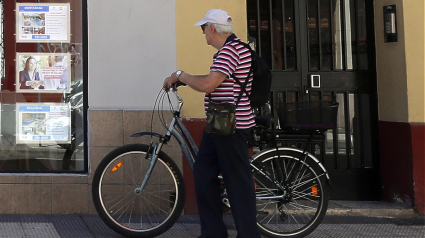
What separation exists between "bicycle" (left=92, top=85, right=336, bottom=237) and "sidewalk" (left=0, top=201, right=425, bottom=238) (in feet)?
0.92

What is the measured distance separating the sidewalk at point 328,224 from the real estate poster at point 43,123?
81cm

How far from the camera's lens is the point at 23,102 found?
19.5 ft

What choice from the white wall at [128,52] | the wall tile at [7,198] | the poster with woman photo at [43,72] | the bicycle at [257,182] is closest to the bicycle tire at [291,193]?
the bicycle at [257,182]

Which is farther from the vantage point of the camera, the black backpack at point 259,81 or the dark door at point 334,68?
the dark door at point 334,68

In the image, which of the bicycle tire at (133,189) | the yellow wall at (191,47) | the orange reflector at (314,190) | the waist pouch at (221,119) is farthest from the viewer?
the yellow wall at (191,47)

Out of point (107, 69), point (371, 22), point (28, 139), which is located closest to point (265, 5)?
point (371, 22)

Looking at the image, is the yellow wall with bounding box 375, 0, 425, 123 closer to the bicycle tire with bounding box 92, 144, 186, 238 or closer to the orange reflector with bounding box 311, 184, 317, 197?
the orange reflector with bounding box 311, 184, 317, 197

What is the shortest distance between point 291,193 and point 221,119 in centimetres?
115

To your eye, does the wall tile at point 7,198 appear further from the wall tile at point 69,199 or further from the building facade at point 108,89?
the wall tile at point 69,199

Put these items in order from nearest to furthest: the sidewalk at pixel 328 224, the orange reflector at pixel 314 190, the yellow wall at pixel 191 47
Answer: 1. the orange reflector at pixel 314 190
2. the sidewalk at pixel 328 224
3. the yellow wall at pixel 191 47

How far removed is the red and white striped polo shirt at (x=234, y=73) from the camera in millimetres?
4164

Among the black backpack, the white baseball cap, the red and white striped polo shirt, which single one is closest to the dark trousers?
the red and white striped polo shirt

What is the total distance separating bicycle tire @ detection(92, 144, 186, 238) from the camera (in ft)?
15.8

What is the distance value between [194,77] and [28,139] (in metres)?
2.50
